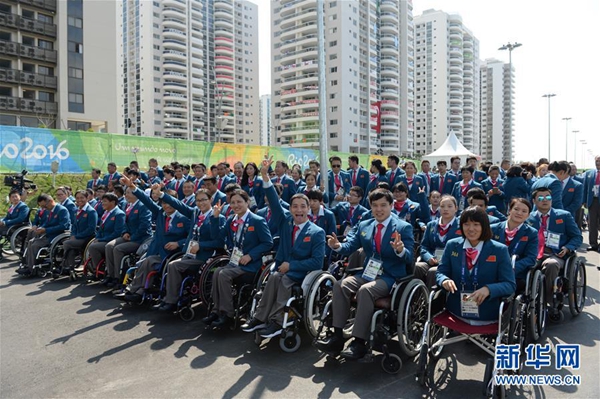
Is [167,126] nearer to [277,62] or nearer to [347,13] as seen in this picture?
[277,62]

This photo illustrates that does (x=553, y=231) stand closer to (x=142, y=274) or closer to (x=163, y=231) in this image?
(x=163, y=231)

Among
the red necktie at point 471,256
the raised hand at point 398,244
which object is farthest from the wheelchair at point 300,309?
the red necktie at point 471,256

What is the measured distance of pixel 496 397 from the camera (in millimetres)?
2691

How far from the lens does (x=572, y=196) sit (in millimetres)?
6699

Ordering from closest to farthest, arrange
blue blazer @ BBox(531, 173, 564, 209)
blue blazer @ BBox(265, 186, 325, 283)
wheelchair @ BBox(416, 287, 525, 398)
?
wheelchair @ BBox(416, 287, 525, 398) < blue blazer @ BBox(265, 186, 325, 283) < blue blazer @ BBox(531, 173, 564, 209)

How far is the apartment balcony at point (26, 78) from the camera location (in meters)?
28.8

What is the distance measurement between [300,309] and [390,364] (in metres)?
1.00

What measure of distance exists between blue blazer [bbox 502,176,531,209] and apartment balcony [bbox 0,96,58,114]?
33.8 metres

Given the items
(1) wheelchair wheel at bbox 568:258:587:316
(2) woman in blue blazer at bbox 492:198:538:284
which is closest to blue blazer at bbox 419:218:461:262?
(2) woman in blue blazer at bbox 492:198:538:284

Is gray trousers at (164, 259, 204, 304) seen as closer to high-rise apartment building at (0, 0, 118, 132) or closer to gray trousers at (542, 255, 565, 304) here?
gray trousers at (542, 255, 565, 304)

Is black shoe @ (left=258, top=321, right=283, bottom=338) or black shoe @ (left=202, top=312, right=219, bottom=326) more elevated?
black shoe @ (left=258, top=321, right=283, bottom=338)

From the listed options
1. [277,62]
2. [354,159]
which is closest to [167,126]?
[277,62]

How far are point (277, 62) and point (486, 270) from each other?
6362cm

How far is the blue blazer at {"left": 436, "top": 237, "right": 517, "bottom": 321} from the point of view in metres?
2.99
